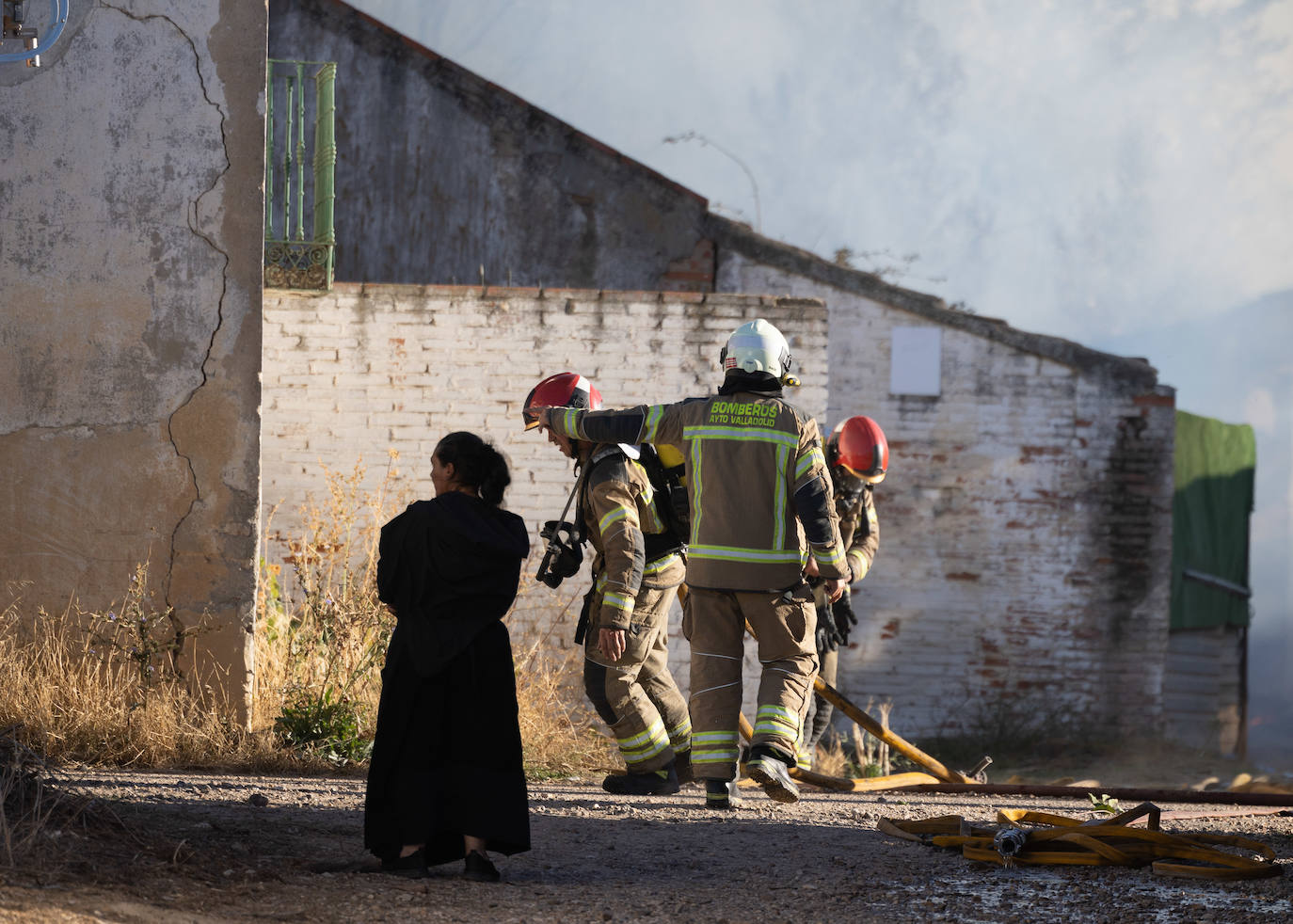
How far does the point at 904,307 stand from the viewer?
41.8 ft

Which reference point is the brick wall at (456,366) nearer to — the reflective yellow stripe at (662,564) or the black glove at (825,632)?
the black glove at (825,632)

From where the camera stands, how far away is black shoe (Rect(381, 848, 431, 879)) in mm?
4227

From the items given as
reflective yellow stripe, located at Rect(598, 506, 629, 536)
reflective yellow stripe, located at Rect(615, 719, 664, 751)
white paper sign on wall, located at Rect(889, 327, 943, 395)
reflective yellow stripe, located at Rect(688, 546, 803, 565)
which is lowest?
reflective yellow stripe, located at Rect(615, 719, 664, 751)

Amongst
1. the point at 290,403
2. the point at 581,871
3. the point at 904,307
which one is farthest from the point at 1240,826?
the point at 904,307

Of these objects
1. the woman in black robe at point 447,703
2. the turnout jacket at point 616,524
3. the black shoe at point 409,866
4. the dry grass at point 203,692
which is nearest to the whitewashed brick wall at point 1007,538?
the dry grass at point 203,692

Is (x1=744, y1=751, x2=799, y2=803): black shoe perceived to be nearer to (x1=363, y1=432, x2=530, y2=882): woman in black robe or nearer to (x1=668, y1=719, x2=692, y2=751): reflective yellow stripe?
(x1=668, y1=719, x2=692, y2=751): reflective yellow stripe

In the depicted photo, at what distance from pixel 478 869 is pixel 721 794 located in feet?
5.84

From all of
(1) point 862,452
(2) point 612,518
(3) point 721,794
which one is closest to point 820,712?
(1) point 862,452

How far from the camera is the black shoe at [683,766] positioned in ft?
22.0

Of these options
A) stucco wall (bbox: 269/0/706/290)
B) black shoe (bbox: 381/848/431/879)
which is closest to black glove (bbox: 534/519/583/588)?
black shoe (bbox: 381/848/431/879)

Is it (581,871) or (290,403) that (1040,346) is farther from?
(581,871)

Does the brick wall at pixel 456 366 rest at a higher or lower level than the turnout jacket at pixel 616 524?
higher

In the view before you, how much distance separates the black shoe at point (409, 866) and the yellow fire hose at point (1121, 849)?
186 cm

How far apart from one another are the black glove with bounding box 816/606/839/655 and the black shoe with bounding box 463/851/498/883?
3.71 meters
